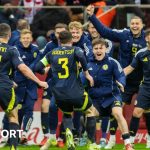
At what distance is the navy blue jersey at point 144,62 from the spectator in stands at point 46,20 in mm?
3442

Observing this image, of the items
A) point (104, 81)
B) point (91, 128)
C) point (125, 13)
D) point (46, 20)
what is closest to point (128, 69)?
Result: point (104, 81)

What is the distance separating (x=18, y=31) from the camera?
720 inches

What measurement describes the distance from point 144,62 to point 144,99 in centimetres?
72

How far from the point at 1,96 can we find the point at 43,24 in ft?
16.7

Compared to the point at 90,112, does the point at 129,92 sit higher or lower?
higher

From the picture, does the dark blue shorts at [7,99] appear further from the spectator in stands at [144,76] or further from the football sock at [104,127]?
the football sock at [104,127]

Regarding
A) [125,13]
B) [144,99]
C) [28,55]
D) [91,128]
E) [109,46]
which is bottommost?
[91,128]

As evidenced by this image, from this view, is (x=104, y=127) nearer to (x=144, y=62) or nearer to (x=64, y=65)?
(x=144, y=62)

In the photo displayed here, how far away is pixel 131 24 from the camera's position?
17.3 meters

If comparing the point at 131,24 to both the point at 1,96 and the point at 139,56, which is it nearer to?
the point at 139,56

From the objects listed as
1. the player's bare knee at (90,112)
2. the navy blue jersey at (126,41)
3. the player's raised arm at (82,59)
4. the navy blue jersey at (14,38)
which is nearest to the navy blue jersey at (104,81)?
the player's bare knee at (90,112)

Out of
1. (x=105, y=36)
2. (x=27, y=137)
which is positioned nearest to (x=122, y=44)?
(x=105, y=36)

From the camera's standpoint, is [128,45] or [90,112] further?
[128,45]

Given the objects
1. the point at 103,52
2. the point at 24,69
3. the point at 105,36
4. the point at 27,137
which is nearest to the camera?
the point at 24,69
